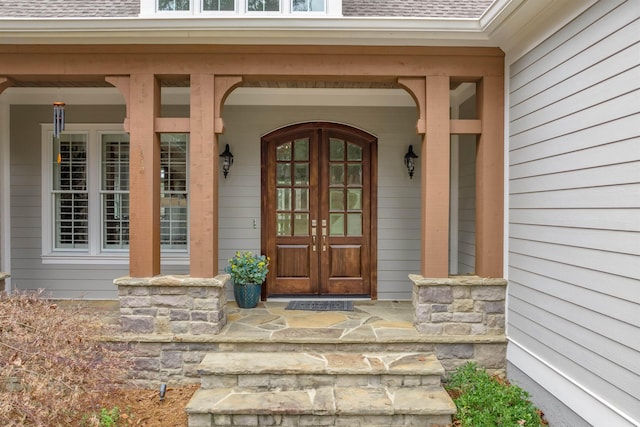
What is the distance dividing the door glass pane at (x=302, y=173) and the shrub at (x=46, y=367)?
308 centimetres

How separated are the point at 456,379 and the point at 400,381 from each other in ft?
2.03

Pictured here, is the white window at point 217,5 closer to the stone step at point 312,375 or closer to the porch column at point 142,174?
the porch column at point 142,174

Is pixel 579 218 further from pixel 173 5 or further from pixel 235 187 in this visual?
pixel 173 5

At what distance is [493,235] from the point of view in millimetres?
4043

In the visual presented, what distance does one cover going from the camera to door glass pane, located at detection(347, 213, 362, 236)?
5.60 m

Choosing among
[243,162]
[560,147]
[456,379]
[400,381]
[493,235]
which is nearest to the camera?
[560,147]

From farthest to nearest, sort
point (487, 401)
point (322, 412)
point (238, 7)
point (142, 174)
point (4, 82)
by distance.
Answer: point (238, 7) < point (4, 82) < point (142, 174) < point (487, 401) < point (322, 412)

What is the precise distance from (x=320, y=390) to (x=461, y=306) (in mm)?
1538

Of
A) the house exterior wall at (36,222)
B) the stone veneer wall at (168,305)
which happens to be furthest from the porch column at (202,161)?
the house exterior wall at (36,222)

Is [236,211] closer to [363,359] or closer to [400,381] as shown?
[363,359]

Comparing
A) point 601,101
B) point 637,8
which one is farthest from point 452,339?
point 637,8

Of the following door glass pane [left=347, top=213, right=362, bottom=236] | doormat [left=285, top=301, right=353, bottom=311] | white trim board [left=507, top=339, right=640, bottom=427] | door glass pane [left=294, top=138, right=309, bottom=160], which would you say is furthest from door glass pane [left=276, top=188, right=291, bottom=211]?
white trim board [left=507, top=339, right=640, bottom=427]

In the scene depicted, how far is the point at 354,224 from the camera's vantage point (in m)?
5.61

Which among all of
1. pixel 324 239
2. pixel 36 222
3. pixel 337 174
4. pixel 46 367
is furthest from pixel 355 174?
pixel 36 222
